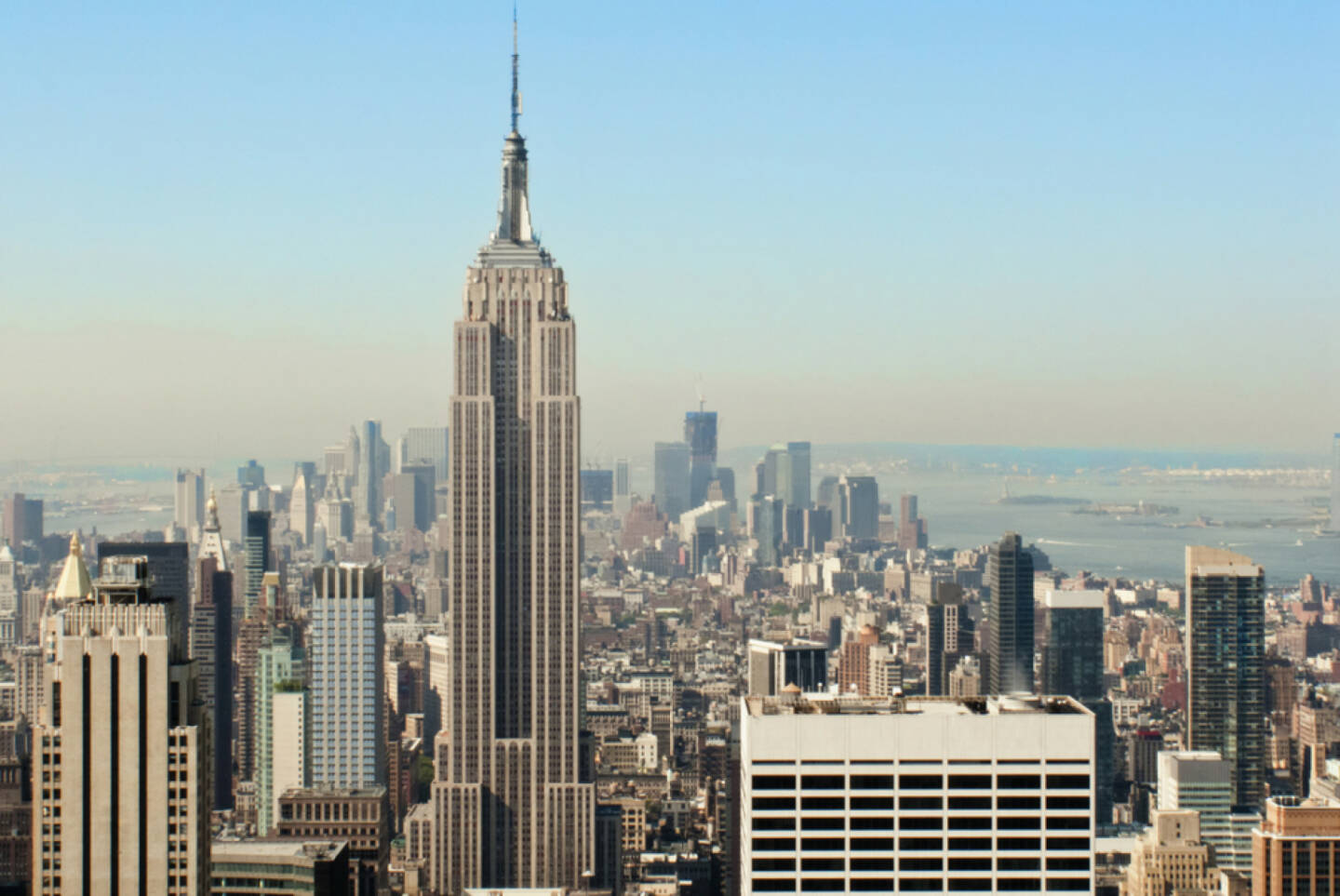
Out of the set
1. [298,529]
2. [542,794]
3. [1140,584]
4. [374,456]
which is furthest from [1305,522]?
[298,529]

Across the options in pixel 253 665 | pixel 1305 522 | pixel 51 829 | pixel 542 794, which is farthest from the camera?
pixel 253 665

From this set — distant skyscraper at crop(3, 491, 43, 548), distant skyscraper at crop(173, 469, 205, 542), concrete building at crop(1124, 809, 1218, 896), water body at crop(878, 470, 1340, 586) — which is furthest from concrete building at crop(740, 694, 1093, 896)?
water body at crop(878, 470, 1340, 586)

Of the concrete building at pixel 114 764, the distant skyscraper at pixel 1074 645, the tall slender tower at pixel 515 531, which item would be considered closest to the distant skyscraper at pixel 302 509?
the tall slender tower at pixel 515 531

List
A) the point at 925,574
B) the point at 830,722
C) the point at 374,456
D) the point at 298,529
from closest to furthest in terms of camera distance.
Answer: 1. the point at 830,722
2. the point at 374,456
3. the point at 298,529
4. the point at 925,574

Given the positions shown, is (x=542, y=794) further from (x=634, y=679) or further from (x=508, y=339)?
(x=634, y=679)

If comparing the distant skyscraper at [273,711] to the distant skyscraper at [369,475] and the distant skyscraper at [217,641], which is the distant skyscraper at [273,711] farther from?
the distant skyscraper at [369,475]

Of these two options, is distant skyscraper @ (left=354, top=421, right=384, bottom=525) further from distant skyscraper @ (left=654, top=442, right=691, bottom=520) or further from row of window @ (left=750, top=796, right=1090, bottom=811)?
row of window @ (left=750, top=796, right=1090, bottom=811)
